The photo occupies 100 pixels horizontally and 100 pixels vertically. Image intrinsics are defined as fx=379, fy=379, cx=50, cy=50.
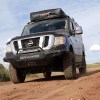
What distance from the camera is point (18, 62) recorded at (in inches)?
429

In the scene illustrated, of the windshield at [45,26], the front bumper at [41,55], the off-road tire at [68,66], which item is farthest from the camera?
the windshield at [45,26]

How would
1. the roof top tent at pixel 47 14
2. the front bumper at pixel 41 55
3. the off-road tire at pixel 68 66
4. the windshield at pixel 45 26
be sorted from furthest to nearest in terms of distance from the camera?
the roof top tent at pixel 47 14 → the windshield at pixel 45 26 → the off-road tire at pixel 68 66 → the front bumper at pixel 41 55

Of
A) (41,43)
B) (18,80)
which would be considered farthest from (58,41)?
(18,80)

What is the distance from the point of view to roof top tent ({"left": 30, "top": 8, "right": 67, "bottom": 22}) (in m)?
12.8

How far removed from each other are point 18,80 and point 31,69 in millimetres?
540

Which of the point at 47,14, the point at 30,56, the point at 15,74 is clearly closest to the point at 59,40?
the point at 30,56

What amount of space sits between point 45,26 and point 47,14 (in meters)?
0.68

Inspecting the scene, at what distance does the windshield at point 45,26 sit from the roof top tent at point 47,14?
27 centimetres

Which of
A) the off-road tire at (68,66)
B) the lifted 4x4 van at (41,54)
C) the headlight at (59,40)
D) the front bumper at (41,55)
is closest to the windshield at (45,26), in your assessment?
the lifted 4x4 van at (41,54)

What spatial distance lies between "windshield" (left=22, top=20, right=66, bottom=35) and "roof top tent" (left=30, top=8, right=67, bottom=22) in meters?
0.27

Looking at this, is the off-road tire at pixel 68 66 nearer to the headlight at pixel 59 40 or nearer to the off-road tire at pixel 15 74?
the headlight at pixel 59 40

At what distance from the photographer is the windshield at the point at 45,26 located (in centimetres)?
1232

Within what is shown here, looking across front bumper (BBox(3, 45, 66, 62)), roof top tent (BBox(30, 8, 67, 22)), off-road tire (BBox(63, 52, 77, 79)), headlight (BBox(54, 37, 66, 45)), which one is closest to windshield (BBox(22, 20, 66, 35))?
roof top tent (BBox(30, 8, 67, 22))

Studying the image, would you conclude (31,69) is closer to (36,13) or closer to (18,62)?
(18,62)
